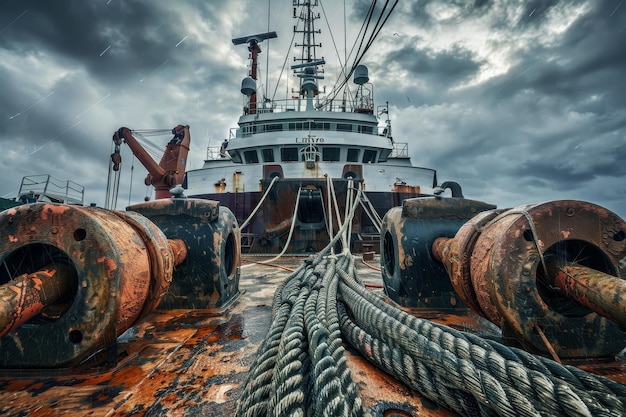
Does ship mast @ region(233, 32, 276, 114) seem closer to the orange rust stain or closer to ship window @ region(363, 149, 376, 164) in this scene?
ship window @ region(363, 149, 376, 164)

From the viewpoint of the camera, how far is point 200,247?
7.39ft

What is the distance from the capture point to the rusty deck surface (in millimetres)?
1013

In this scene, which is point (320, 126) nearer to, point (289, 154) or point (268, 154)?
point (289, 154)

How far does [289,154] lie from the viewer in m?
11.2

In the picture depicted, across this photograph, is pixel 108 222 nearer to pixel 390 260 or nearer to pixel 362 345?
pixel 362 345

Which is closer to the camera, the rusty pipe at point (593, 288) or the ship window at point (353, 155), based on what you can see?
the rusty pipe at point (593, 288)

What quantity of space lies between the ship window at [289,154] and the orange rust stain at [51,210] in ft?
33.4

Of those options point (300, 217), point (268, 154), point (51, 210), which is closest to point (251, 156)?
point (268, 154)

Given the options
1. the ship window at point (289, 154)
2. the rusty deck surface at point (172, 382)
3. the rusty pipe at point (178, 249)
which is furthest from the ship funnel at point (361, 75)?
the rusty deck surface at point (172, 382)

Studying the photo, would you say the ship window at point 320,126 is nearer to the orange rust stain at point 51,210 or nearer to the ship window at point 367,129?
the ship window at point 367,129

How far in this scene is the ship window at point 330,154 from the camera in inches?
448

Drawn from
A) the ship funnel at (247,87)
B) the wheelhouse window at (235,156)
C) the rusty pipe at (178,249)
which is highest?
the ship funnel at (247,87)

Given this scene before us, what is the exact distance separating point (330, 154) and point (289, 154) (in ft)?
5.34

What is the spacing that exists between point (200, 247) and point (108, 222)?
1.00 m
